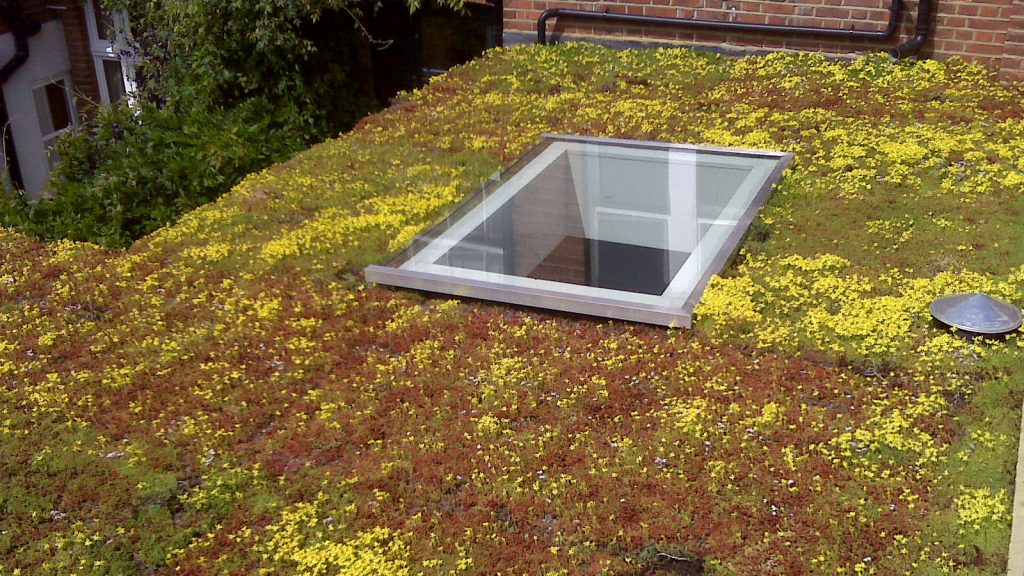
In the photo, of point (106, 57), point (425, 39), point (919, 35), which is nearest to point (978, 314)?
point (919, 35)

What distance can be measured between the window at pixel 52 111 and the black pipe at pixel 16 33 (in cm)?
89

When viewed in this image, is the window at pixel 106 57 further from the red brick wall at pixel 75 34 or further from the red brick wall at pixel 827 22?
the red brick wall at pixel 827 22

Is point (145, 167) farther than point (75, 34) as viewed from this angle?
No

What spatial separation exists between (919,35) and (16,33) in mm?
12527

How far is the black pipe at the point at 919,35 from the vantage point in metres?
8.47

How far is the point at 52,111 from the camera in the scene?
1562 cm

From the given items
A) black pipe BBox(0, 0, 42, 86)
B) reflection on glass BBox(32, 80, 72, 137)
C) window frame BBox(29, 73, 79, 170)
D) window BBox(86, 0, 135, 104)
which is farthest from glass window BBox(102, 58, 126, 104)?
black pipe BBox(0, 0, 42, 86)

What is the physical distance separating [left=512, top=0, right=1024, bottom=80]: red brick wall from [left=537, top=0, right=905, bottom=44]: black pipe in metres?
0.06

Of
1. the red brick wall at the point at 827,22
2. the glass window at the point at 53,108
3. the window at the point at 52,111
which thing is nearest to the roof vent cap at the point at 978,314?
the red brick wall at the point at 827,22

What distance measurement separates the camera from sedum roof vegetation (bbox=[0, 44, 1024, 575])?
3.61 meters

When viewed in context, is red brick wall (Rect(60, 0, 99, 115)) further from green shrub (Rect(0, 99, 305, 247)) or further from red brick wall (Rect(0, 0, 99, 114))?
green shrub (Rect(0, 99, 305, 247))

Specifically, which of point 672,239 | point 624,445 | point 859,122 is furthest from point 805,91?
point 624,445

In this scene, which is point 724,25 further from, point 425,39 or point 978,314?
point 978,314

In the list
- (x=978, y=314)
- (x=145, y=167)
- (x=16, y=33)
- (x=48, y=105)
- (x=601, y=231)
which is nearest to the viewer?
(x=978, y=314)
